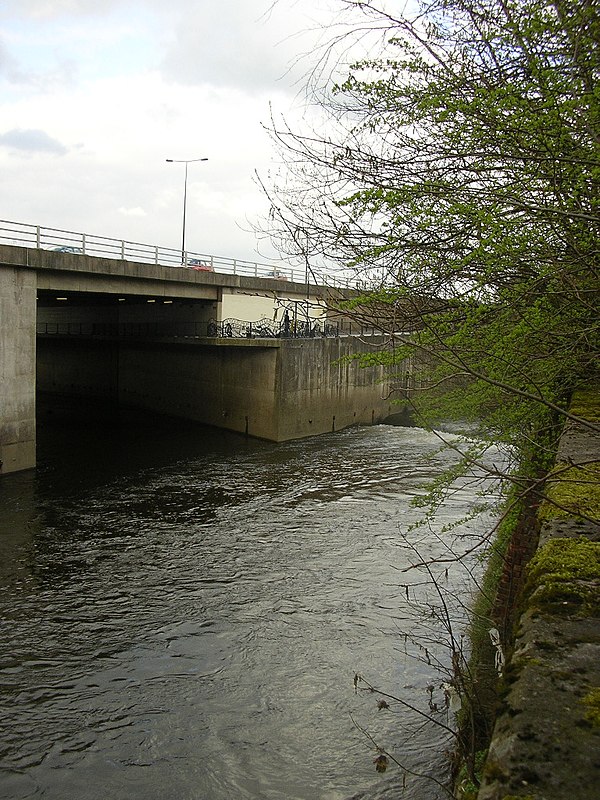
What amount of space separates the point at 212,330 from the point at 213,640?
2477 centimetres

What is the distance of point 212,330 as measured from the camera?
3541cm

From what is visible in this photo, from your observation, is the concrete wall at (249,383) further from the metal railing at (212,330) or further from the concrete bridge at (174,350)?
the metal railing at (212,330)

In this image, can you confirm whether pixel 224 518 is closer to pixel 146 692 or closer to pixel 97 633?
pixel 97 633

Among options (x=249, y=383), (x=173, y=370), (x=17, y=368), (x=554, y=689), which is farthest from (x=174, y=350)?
(x=554, y=689)

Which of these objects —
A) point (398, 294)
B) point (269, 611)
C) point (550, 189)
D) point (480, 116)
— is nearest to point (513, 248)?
point (550, 189)

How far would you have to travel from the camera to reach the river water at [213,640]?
8555mm

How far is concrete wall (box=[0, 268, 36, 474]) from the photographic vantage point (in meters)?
23.0

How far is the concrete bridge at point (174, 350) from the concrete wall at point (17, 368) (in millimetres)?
36

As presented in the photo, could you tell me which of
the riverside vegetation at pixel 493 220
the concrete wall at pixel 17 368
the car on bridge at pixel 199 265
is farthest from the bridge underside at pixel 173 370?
the riverside vegetation at pixel 493 220

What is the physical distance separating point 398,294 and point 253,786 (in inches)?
226

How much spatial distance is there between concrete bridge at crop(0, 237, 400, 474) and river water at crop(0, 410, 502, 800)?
4.97 m

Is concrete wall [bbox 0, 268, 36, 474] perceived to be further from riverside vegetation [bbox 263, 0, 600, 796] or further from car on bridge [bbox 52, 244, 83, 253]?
riverside vegetation [bbox 263, 0, 600, 796]

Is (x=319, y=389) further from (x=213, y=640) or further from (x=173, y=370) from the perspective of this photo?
(x=213, y=640)

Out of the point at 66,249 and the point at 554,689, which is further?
the point at 66,249
